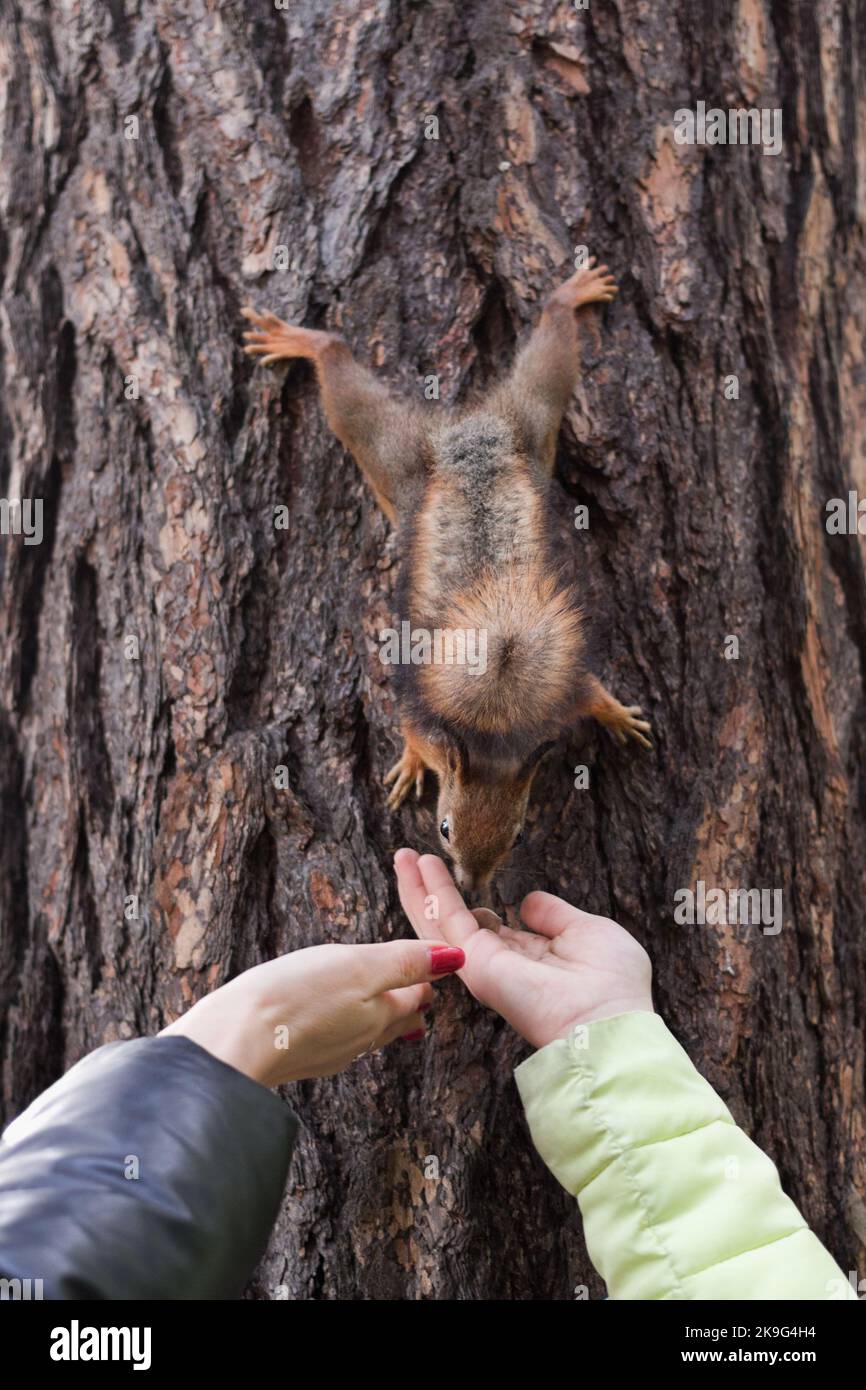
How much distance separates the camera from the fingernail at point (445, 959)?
239cm

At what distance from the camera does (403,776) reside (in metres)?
2.90

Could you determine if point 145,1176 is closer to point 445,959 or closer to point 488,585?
point 445,959

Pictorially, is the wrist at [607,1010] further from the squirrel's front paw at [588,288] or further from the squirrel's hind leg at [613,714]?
the squirrel's front paw at [588,288]

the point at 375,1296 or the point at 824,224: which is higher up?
the point at 824,224

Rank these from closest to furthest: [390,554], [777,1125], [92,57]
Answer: [777,1125], [390,554], [92,57]

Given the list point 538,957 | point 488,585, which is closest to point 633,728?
point 488,585

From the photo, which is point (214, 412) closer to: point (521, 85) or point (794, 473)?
point (521, 85)

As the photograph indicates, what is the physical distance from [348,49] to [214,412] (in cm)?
108

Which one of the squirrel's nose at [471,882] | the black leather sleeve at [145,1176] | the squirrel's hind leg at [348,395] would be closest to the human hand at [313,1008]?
the black leather sleeve at [145,1176]

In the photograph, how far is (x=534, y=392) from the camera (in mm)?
2982

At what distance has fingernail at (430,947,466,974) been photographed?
7.84ft

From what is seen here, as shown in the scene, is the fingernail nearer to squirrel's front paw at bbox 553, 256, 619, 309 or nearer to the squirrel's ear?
the squirrel's ear

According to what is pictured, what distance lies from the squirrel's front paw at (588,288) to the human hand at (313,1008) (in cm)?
171

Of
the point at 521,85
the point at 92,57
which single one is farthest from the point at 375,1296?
the point at 92,57
